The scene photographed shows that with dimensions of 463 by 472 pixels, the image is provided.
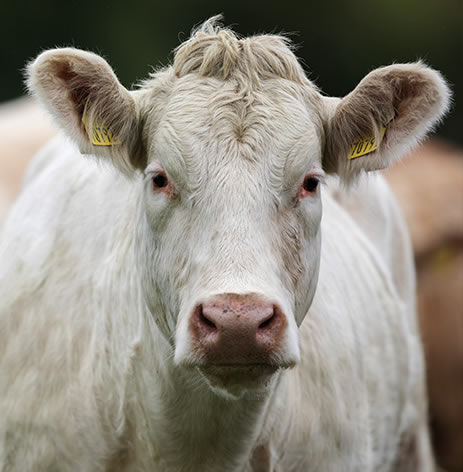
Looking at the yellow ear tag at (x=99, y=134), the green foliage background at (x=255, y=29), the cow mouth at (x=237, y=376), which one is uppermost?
the yellow ear tag at (x=99, y=134)

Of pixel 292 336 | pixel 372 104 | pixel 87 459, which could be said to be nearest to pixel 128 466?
pixel 87 459

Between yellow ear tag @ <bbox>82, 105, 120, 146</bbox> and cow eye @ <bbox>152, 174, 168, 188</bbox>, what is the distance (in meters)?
0.27

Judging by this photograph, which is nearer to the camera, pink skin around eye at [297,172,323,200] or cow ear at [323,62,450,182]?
pink skin around eye at [297,172,323,200]

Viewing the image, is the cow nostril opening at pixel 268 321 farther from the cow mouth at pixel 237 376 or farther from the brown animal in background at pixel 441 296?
the brown animal in background at pixel 441 296

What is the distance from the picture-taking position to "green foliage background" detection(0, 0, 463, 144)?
19.8 m

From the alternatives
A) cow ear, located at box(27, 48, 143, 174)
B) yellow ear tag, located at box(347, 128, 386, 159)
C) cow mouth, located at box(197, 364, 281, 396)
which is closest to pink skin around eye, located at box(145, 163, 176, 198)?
cow ear, located at box(27, 48, 143, 174)

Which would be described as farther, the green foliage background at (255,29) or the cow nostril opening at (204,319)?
the green foliage background at (255,29)

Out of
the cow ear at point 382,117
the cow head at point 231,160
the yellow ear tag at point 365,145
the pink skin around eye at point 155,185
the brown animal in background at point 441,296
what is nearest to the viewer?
the cow head at point 231,160

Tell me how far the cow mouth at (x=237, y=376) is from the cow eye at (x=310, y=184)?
71 cm

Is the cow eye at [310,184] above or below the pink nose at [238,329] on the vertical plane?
above

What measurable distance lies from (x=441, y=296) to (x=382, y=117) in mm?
5596

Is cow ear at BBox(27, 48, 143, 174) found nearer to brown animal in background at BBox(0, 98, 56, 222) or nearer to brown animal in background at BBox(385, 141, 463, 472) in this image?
brown animal in background at BBox(0, 98, 56, 222)

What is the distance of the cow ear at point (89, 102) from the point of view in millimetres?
4363

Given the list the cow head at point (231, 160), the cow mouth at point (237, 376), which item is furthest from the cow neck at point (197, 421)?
the cow mouth at point (237, 376)
